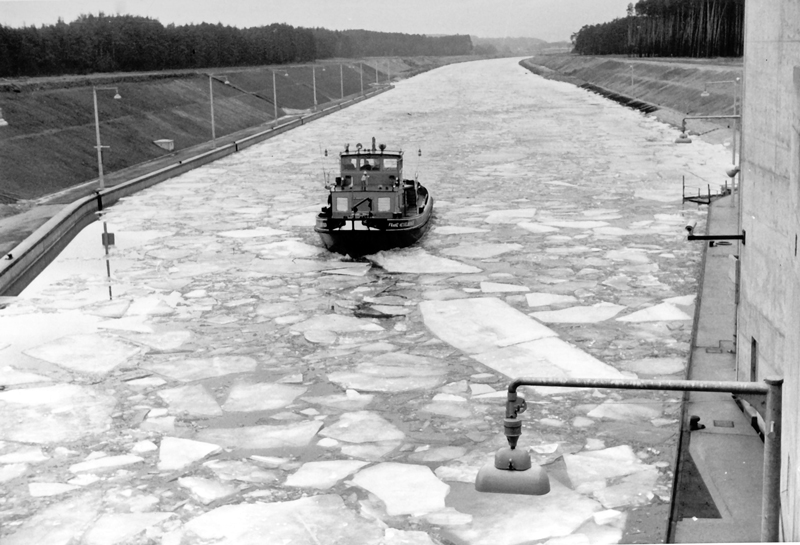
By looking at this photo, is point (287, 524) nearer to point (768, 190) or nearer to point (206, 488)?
point (206, 488)

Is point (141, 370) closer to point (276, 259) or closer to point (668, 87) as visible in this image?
point (276, 259)

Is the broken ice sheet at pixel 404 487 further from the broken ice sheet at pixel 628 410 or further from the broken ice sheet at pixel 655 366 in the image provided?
the broken ice sheet at pixel 655 366

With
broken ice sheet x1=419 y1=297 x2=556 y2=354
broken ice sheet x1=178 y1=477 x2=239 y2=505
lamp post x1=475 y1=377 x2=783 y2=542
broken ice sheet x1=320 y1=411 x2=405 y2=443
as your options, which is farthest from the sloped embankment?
broken ice sheet x1=178 y1=477 x2=239 y2=505

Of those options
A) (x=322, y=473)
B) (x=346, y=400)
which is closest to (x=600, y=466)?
(x=322, y=473)

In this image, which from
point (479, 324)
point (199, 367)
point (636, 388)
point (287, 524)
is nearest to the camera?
point (636, 388)

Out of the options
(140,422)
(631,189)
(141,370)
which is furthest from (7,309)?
(631,189)

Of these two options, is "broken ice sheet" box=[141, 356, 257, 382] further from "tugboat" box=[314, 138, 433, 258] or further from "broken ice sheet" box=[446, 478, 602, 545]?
"tugboat" box=[314, 138, 433, 258]
